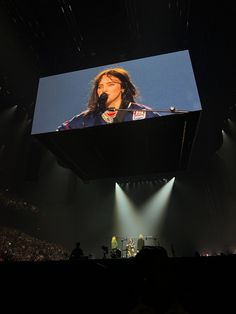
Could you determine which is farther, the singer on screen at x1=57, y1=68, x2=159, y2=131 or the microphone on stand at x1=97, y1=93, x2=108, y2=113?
the microphone on stand at x1=97, y1=93, x2=108, y2=113

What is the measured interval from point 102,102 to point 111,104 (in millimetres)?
268

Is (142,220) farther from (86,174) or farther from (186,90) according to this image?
(186,90)

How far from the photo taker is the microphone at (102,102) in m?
5.98

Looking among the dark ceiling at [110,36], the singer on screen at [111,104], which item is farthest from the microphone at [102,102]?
the dark ceiling at [110,36]

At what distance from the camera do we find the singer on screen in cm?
576

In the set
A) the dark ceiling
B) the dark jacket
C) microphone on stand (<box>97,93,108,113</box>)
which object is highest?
the dark ceiling

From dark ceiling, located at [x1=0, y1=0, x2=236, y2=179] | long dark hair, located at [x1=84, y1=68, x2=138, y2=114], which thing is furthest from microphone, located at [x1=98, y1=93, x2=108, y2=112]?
dark ceiling, located at [x1=0, y1=0, x2=236, y2=179]

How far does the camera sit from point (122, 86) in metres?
6.13

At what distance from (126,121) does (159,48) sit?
3.25 metres

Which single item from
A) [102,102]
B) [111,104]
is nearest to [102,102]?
[102,102]

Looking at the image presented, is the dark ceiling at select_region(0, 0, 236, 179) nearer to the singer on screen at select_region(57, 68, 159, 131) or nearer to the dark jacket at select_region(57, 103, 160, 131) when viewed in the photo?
the singer on screen at select_region(57, 68, 159, 131)

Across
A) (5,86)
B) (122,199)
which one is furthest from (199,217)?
(5,86)

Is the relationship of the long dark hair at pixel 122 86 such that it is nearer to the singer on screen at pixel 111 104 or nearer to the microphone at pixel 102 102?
the singer on screen at pixel 111 104

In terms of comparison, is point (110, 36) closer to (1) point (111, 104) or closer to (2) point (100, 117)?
(1) point (111, 104)
